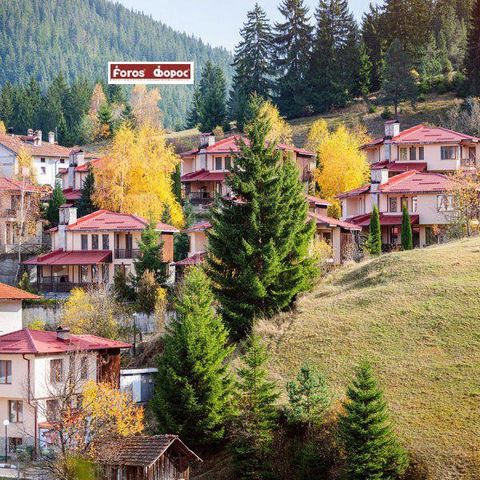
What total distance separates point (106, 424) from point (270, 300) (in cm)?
1315

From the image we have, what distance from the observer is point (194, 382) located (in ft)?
168

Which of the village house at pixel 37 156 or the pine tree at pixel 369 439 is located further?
the village house at pixel 37 156

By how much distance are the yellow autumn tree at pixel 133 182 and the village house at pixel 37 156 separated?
2598 centimetres

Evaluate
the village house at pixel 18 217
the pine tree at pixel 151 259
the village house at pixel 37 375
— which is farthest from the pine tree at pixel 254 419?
the village house at pixel 18 217

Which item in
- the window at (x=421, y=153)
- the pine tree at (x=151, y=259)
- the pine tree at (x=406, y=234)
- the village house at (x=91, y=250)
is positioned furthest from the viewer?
the window at (x=421, y=153)

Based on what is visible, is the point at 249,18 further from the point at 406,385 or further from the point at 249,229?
the point at 406,385

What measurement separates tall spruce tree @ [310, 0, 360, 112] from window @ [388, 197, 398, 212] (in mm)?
45546

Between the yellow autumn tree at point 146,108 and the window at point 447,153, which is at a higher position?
the yellow autumn tree at point 146,108

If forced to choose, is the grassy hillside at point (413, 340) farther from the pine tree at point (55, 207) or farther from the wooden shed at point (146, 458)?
the pine tree at point (55, 207)

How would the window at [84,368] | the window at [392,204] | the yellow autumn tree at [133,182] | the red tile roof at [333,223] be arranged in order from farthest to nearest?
the yellow autumn tree at [133,182] → the window at [392,204] → the red tile roof at [333,223] → the window at [84,368]

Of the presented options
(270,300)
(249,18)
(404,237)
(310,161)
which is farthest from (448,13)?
(270,300)

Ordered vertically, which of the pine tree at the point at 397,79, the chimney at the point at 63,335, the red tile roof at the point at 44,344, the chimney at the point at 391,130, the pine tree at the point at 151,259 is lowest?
the red tile roof at the point at 44,344

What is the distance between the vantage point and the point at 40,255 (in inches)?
3418

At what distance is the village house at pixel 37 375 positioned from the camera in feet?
179
